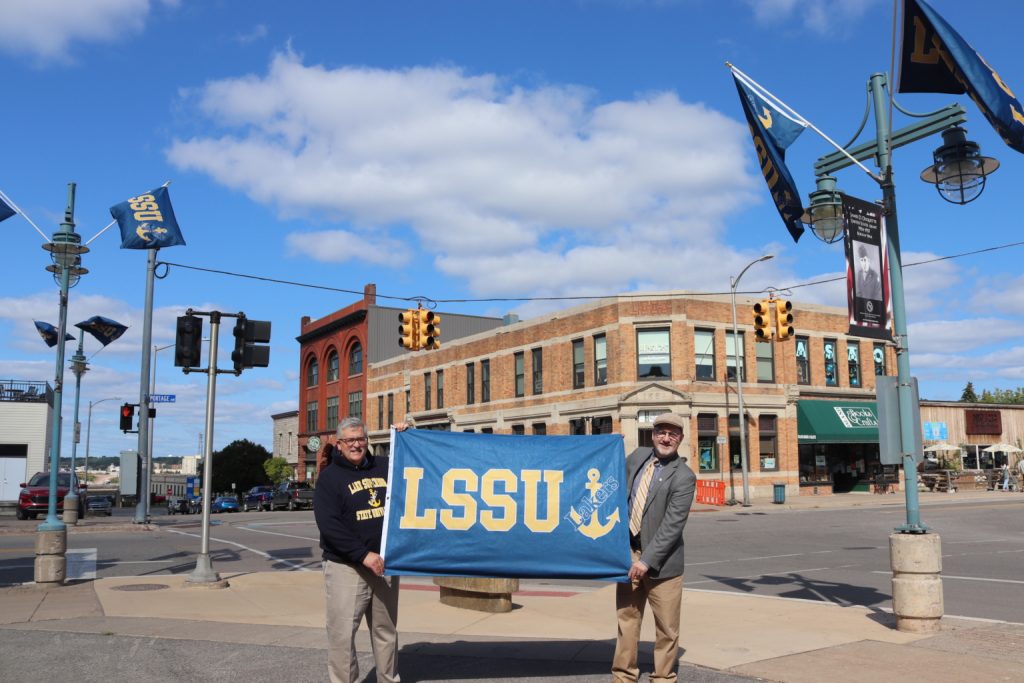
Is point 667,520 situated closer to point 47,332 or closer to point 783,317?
point 783,317

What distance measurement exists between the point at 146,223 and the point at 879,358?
3657 cm

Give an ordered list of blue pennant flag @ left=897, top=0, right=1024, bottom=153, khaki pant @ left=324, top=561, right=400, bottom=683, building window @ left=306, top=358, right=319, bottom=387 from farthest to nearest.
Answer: building window @ left=306, top=358, right=319, bottom=387 < blue pennant flag @ left=897, top=0, right=1024, bottom=153 < khaki pant @ left=324, top=561, right=400, bottom=683

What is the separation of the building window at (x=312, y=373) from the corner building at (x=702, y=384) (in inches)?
1069

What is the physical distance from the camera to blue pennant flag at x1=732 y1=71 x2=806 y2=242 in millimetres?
10422

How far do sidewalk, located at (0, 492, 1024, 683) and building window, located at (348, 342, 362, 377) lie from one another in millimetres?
50478

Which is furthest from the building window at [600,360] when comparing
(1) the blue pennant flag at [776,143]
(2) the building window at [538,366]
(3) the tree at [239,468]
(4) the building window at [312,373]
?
(3) the tree at [239,468]

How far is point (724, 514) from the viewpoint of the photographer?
97.4 ft

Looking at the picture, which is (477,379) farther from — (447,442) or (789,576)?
(447,442)

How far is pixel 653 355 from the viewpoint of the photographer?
1464 inches

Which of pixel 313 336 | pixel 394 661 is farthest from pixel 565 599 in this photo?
pixel 313 336

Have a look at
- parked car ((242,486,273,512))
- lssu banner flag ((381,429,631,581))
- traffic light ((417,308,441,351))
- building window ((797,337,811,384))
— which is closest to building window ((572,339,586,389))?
building window ((797,337,811,384))

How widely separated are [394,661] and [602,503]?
6.46 feet

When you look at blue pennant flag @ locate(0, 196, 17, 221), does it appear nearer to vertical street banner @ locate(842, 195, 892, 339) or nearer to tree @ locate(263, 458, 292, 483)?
vertical street banner @ locate(842, 195, 892, 339)

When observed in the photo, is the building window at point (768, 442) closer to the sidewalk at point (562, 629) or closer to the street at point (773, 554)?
the street at point (773, 554)
